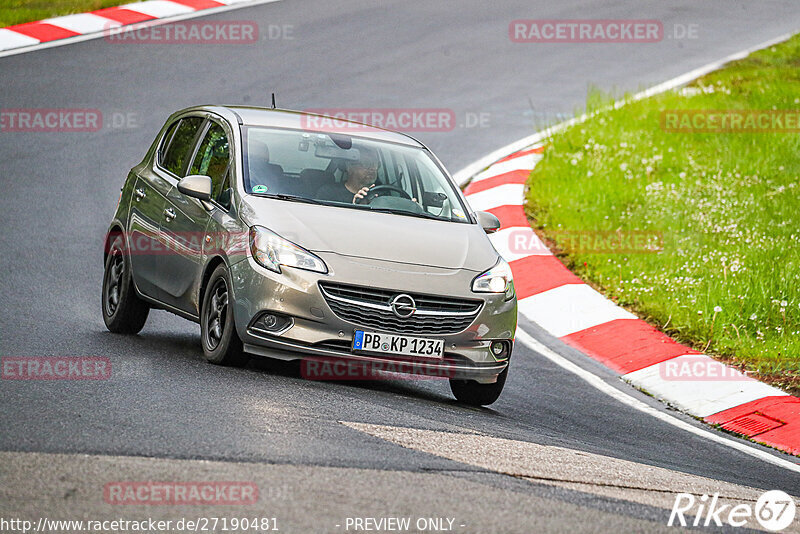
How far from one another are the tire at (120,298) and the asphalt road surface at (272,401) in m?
0.22

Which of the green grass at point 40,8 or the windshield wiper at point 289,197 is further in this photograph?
the green grass at point 40,8

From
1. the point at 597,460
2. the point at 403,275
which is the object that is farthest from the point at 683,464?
the point at 403,275

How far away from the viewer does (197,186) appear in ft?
24.9

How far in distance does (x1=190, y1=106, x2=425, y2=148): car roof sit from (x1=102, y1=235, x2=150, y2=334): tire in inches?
51.1

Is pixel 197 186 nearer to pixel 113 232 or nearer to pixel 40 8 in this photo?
pixel 113 232

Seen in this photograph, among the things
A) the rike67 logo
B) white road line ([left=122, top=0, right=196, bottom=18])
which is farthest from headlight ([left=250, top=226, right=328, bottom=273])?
white road line ([left=122, top=0, right=196, bottom=18])

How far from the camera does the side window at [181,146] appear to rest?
858 cm

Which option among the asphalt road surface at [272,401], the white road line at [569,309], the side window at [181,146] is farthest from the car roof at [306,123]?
the white road line at [569,309]

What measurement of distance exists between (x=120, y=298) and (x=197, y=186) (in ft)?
5.37

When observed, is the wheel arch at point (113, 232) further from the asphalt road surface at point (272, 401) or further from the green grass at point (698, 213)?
the green grass at point (698, 213)

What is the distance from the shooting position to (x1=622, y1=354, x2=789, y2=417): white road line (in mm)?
8523

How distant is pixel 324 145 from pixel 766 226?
552 cm

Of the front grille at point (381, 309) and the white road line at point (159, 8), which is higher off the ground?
the white road line at point (159, 8)

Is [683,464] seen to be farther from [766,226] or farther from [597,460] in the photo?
[766,226]
